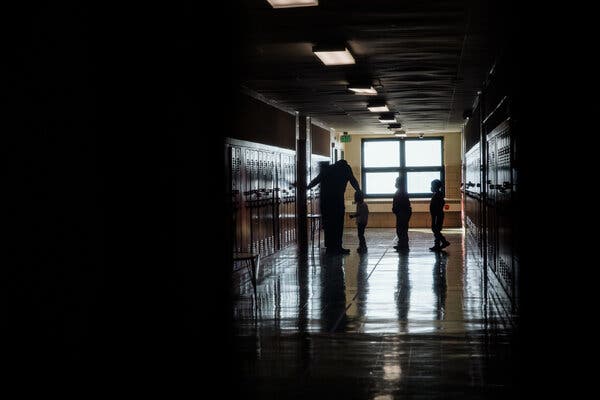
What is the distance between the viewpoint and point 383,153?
20.7 m

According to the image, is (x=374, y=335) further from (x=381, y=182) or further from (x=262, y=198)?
(x=381, y=182)

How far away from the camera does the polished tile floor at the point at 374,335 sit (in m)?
4.14

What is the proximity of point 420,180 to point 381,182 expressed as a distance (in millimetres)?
999

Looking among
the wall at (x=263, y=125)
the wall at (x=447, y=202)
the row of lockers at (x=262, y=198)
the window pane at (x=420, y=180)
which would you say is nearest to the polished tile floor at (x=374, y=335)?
the row of lockers at (x=262, y=198)

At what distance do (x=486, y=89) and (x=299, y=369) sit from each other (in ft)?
20.6

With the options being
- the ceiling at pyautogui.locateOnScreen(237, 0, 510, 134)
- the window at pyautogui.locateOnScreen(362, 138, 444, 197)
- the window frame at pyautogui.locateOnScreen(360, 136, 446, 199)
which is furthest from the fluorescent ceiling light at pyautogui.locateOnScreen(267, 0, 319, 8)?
the window at pyautogui.locateOnScreen(362, 138, 444, 197)

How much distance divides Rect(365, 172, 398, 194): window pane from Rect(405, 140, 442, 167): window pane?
563 millimetres

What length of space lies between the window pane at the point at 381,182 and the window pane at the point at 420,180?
1.36ft

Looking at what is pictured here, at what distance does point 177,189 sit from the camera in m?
2.41

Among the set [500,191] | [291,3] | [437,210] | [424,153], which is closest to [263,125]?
[437,210]

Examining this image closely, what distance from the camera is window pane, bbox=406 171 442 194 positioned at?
2033cm

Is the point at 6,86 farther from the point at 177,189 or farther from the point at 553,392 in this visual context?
the point at 553,392

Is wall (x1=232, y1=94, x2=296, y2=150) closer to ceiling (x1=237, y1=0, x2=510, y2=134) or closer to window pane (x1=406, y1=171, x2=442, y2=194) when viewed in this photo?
ceiling (x1=237, y1=0, x2=510, y2=134)

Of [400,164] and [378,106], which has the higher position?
[378,106]
